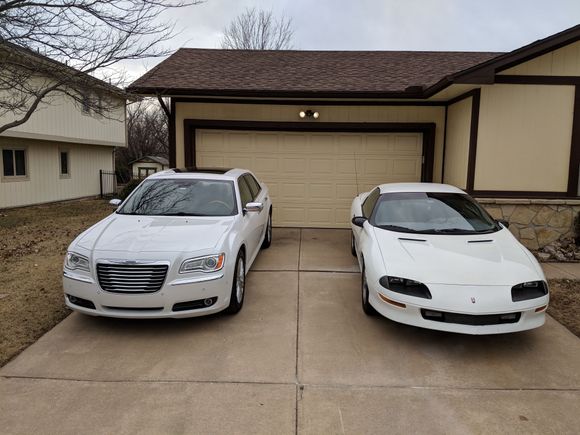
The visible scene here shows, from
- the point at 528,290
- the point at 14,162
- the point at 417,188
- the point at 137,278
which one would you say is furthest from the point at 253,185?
the point at 14,162

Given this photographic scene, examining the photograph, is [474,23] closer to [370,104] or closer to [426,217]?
[370,104]

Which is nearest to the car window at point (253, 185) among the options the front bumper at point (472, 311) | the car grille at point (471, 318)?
the front bumper at point (472, 311)

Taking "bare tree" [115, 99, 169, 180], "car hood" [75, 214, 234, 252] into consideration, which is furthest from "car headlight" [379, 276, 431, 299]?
"bare tree" [115, 99, 169, 180]

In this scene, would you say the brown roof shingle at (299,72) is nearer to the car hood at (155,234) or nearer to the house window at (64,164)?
the car hood at (155,234)

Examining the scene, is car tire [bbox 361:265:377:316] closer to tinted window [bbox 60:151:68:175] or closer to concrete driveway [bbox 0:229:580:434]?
concrete driveway [bbox 0:229:580:434]

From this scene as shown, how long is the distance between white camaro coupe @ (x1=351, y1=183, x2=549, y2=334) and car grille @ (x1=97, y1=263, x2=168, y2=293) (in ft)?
7.08

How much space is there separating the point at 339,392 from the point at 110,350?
2213 mm

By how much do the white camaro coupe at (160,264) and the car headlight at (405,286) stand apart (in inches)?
64.2

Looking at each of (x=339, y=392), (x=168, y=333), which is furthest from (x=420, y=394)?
(x=168, y=333)

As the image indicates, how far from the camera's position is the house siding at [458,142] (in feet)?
27.2

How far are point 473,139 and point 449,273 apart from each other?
4.41 metres

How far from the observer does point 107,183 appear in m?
22.7

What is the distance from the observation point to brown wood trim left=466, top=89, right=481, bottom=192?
7898 mm

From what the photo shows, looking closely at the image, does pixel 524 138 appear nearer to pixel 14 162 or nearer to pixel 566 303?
pixel 566 303
